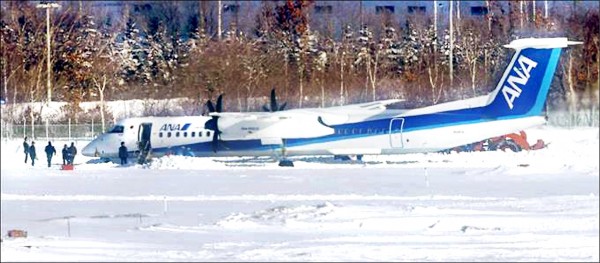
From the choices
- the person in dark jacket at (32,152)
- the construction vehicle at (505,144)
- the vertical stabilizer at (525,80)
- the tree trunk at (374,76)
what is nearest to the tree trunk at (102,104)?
the tree trunk at (374,76)

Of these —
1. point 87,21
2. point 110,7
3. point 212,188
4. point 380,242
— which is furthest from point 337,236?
point 110,7

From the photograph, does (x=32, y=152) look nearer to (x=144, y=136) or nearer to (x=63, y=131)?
(x=144, y=136)

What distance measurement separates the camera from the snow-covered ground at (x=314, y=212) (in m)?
20.4

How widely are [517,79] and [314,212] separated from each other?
20256 mm

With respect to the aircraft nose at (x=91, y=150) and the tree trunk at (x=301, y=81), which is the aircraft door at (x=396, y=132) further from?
the tree trunk at (x=301, y=81)

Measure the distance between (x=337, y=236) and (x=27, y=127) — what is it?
22.8m

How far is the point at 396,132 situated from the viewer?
46562 millimetres

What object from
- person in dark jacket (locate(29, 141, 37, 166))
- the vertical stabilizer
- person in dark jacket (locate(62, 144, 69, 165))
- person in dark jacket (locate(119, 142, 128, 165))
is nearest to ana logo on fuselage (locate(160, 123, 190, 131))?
person in dark jacket (locate(119, 142, 128, 165))

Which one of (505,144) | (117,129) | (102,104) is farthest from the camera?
(102,104)

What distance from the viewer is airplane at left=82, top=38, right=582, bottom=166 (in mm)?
44281

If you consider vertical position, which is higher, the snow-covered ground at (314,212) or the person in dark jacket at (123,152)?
the person in dark jacket at (123,152)

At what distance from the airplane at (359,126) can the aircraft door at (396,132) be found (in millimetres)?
36

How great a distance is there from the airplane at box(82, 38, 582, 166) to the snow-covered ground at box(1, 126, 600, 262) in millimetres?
1523

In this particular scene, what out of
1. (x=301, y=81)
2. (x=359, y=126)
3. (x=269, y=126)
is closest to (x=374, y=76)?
(x=301, y=81)
